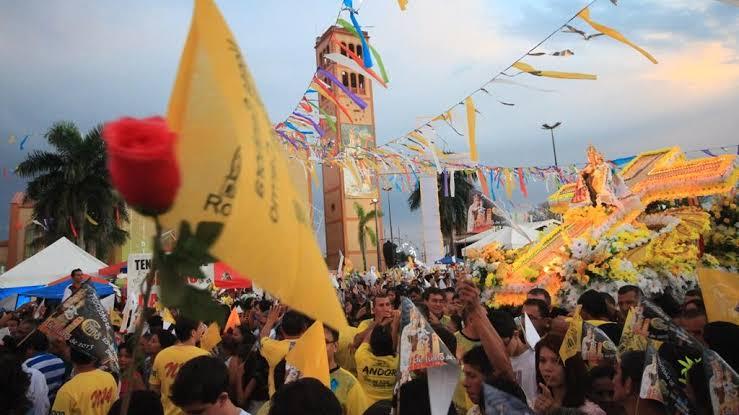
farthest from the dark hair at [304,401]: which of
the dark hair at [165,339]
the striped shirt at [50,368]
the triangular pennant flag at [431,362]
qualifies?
the striped shirt at [50,368]

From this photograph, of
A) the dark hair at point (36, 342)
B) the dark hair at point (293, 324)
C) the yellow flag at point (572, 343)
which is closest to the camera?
the yellow flag at point (572, 343)

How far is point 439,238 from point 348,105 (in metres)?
23.3

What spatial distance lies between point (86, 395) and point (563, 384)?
3.01 metres

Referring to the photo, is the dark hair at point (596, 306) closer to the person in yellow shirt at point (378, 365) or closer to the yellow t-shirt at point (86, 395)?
the person in yellow shirt at point (378, 365)

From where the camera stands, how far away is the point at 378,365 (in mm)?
3938

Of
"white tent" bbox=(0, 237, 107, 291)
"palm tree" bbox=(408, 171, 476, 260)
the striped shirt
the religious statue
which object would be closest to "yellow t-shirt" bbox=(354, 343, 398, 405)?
the striped shirt

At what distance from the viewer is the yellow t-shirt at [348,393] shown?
323 centimetres

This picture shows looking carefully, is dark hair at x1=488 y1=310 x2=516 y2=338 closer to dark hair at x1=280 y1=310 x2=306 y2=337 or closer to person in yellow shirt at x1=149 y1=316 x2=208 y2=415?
dark hair at x1=280 y1=310 x2=306 y2=337

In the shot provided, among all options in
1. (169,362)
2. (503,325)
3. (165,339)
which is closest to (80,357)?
(169,362)

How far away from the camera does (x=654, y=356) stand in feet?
8.71

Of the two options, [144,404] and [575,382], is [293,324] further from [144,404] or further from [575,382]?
[575,382]

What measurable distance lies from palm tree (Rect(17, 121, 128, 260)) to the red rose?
26.3 metres

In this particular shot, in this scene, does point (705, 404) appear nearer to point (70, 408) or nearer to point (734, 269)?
point (70, 408)

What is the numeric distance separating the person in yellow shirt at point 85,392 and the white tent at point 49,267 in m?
10.9
